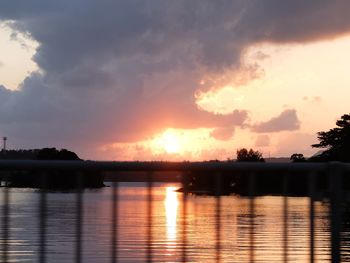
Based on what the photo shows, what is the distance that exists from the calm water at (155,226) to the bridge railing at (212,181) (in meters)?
0.04

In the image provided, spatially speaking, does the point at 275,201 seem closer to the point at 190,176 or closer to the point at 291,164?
the point at 291,164

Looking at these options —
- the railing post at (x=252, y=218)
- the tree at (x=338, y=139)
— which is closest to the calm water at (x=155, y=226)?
the railing post at (x=252, y=218)

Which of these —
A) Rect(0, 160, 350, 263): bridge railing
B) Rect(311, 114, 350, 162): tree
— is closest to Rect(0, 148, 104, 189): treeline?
Rect(0, 160, 350, 263): bridge railing

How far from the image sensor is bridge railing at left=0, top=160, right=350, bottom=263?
589 centimetres

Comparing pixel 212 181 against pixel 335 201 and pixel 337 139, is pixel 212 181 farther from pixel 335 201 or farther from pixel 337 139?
pixel 337 139

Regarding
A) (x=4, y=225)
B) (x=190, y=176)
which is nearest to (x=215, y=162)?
(x=190, y=176)

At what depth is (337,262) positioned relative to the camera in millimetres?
6312

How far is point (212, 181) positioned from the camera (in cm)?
608

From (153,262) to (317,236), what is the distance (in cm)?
150

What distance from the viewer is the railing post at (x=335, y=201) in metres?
6.21

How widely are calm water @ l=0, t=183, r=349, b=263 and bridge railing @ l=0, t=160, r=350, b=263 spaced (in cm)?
4

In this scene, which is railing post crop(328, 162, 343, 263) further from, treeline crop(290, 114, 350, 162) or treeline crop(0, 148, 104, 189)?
treeline crop(290, 114, 350, 162)

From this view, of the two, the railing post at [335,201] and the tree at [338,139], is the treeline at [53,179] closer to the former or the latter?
the railing post at [335,201]

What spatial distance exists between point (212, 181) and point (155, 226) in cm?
64
